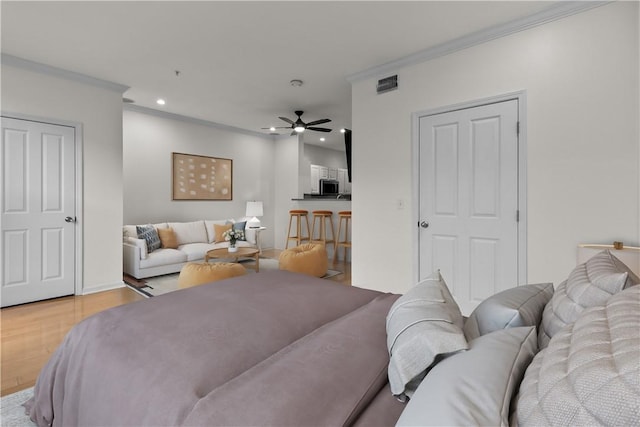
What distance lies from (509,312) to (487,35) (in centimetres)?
268

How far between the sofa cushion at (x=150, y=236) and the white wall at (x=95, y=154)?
0.54 meters

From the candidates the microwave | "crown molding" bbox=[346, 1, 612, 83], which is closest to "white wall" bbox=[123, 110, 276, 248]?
the microwave

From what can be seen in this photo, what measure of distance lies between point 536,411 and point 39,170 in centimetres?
473

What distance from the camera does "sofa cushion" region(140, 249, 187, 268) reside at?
4.56 metres

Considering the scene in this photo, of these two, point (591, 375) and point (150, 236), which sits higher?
point (591, 375)

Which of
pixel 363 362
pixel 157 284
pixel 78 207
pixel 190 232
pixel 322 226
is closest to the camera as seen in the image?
pixel 363 362

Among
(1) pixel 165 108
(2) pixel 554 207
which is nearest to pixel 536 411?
(2) pixel 554 207

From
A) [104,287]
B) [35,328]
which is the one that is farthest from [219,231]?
[35,328]

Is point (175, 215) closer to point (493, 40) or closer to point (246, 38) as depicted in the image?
point (246, 38)

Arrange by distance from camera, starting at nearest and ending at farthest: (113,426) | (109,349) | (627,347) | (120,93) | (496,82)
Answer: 1. (627,347)
2. (113,426)
3. (109,349)
4. (496,82)
5. (120,93)

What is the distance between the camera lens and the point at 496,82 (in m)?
2.83

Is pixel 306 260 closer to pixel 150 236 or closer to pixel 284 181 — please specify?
pixel 150 236

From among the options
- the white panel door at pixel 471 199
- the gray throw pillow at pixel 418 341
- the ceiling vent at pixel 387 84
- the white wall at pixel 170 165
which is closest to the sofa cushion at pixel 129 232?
the white wall at pixel 170 165

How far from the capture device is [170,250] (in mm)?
4992
